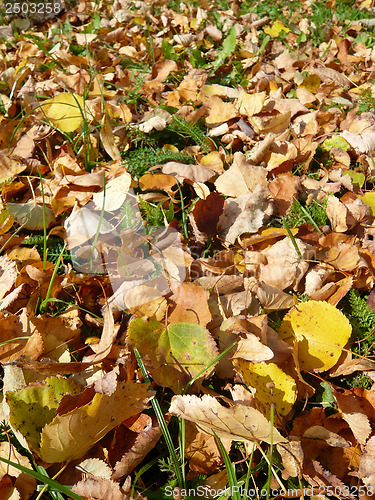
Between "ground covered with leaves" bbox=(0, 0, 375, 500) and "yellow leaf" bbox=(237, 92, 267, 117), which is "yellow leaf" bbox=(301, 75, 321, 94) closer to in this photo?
"ground covered with leaves" bbox=(0, 0, 375, 500)

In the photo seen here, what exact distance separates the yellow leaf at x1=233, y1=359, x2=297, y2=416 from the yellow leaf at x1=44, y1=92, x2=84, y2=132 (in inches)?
52.3

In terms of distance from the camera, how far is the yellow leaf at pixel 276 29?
269 cm

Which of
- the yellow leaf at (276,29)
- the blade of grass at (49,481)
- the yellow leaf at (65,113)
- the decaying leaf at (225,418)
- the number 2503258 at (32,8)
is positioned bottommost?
the decaying leaf at (225,418)

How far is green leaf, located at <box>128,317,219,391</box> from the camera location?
1.04 m

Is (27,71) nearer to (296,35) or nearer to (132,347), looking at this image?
(296,35)

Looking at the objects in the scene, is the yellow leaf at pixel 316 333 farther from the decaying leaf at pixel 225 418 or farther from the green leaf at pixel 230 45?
the green leaf at pixel 230 45

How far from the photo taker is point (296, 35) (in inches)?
104

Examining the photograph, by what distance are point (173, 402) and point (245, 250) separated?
0.59 m

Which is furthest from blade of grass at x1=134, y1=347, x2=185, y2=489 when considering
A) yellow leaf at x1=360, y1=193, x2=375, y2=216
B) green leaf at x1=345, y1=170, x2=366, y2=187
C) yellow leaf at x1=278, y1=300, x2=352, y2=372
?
green leaf at x1=345, y1=170, x2=366, y2=187

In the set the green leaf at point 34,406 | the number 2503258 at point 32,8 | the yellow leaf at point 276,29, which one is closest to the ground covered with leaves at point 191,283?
the green leaf at point 34,406

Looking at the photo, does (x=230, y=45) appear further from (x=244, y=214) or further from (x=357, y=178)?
(x=244, y=214)

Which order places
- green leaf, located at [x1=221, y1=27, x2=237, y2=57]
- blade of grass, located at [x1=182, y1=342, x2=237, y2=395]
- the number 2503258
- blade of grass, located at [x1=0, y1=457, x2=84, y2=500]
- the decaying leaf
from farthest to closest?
the number 2503258, green leaf, located at [x1=221, y1=27, x2=237, y2=57], blade of grass, located at [x1=182, y1=342, x2=237, y2=395], the decaying leaf, blade of grass, located at [x1=0, y1=457, x2=84, y2=500]

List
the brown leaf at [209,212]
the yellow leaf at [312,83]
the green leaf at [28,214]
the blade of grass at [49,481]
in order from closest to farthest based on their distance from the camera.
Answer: the blade of grass at [49,481], the brown leaf at [209,212], the green leaf at [28,214], the yellow leaf at [312,83]

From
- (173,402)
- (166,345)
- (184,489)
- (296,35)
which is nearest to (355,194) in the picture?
(166,345)
